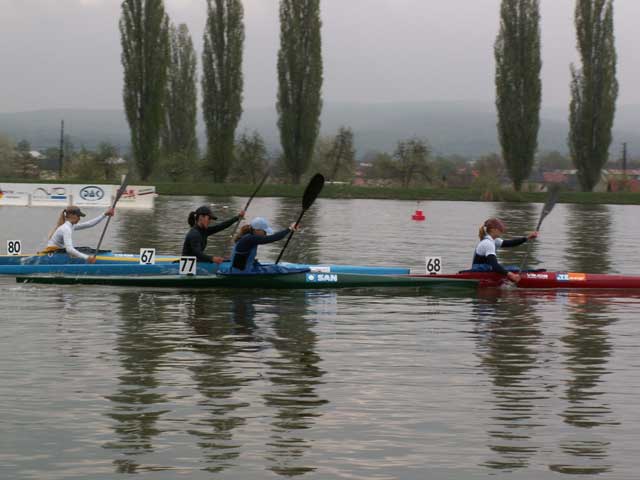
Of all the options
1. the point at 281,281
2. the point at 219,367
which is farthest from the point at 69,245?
the point at 219,367

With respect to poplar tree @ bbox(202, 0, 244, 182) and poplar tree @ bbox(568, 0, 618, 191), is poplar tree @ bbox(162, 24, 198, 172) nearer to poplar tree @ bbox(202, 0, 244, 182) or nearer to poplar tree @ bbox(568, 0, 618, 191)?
poplar tree @ bbox(202, 0, 244, 182)

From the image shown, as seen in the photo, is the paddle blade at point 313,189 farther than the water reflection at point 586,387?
Yes

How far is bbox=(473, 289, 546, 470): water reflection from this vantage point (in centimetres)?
830

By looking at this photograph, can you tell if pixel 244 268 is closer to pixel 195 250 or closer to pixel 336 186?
pixel 195 250

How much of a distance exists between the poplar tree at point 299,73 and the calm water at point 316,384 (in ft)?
165

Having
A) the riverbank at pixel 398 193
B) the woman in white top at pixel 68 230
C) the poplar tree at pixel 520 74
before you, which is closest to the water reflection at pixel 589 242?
the woman in white top at pixel 68 230

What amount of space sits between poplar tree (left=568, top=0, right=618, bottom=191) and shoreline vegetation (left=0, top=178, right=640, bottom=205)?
10.8 ft

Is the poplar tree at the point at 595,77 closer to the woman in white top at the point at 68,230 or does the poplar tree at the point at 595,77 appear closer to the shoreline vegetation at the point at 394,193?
the shoreline vegetation at the point at 394,193

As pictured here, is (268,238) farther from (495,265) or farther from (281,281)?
(495,265)

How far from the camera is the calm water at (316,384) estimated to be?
26.0ft

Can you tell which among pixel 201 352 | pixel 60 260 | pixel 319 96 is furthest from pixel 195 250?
pixel 319 96

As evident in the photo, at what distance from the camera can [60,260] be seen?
1881cm

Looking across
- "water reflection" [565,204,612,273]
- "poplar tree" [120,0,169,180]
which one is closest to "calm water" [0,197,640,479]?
"water reflection" [565,204,612,273]

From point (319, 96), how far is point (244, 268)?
52.3 meters
